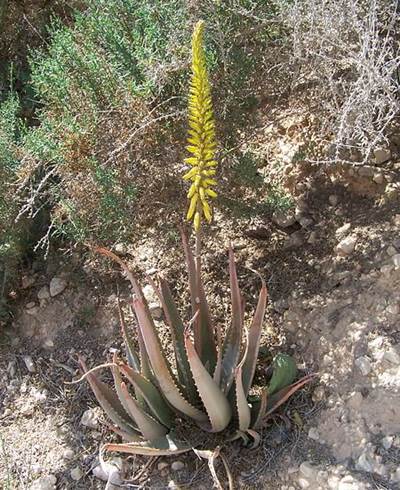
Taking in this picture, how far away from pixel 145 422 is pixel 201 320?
0.44 meters

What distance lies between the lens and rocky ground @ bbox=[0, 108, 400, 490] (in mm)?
2631

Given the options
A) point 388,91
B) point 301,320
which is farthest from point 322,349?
point 388,91

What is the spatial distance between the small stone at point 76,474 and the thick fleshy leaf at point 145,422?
43cm

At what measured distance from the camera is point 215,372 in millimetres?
2576

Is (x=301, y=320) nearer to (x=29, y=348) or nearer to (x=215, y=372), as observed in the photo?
(x=215, y=372)

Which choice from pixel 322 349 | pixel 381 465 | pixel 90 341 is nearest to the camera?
pixel 381 465

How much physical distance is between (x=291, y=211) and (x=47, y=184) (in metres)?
1.20

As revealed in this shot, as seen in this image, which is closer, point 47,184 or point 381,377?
point 381,377

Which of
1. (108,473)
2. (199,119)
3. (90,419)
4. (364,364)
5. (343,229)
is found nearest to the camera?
(199,119)

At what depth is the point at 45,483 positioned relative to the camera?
9.55ft

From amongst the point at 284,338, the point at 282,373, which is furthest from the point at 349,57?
the point at 282,373

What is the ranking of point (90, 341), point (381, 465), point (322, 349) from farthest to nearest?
1. point (90, 341)
2. point (322, 349)
3. point (381, 465)

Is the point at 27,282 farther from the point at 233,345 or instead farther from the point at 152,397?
the point at 233,345

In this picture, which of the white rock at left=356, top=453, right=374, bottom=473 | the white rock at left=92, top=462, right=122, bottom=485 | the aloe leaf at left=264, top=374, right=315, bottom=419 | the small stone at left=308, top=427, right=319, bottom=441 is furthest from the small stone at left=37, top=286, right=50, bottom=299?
the white rock at left=356, top=453, right=374, bottom=473
